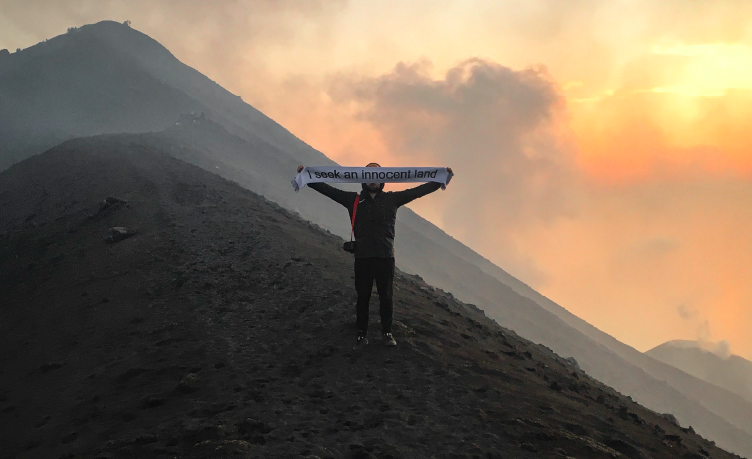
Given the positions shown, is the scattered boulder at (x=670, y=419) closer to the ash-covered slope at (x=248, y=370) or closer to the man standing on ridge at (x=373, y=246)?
the ash-covered slope at (x=248, y=370)

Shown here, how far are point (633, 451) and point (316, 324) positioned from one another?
6.54 m

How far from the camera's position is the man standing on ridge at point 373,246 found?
888 centimetres

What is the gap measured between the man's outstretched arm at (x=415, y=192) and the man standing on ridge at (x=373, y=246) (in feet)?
0.06

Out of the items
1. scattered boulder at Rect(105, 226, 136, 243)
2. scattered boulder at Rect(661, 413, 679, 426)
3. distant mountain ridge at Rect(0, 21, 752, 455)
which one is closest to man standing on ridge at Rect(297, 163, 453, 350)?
scattered boulder at Rect(661, 413, 679, 426)

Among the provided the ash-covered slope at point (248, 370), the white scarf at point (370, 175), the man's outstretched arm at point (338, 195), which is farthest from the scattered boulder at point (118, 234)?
the man's outstretched arm at point (338, 195)

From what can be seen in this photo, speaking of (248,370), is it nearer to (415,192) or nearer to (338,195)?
(338,195)

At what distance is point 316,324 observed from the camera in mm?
10766

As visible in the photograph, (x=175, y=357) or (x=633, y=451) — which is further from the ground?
(x=633, y=451)

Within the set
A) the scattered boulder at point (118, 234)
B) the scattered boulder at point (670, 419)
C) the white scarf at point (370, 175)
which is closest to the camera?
the white scarf at point (370, 175)

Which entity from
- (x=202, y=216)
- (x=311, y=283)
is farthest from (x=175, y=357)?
(x=202, y=216)

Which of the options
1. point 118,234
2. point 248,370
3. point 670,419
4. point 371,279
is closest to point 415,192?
point 371,279

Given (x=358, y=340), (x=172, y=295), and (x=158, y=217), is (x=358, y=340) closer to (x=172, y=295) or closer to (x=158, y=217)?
(x=172, y=295)

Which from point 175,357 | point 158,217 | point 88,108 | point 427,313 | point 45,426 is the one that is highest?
point 88,108

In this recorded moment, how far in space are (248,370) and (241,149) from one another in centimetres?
6023
